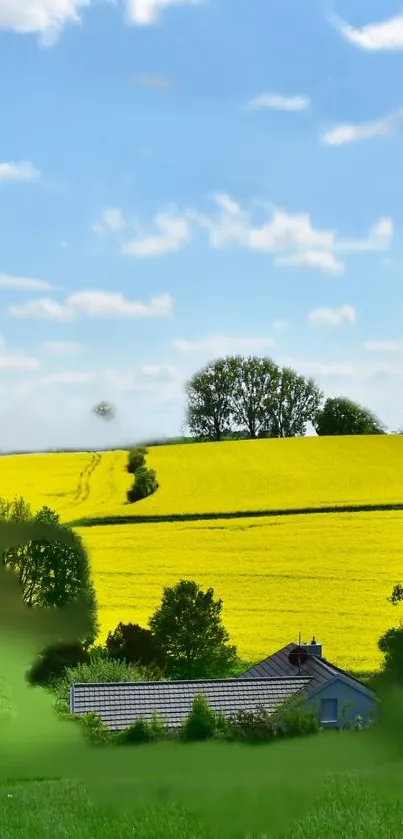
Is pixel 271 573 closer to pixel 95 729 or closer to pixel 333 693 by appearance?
pixel 333 693

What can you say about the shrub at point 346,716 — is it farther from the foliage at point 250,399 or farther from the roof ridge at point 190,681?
the foliage at point 250,399

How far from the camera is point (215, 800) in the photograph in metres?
7.42

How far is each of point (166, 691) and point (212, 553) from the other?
14.3ft

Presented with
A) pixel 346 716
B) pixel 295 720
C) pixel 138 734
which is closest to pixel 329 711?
pixel 346 716

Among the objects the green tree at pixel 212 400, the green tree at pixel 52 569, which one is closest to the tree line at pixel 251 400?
the green tree at pixel 212 400

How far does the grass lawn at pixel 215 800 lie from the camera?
6562 mm

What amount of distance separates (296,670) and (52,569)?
3221 millimetres

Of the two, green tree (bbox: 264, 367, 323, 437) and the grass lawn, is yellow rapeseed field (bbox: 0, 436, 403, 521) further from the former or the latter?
the grass lawn

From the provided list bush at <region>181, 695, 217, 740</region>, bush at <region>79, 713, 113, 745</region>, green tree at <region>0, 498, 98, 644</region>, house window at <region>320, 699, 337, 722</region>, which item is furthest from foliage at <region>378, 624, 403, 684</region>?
green tree at <region>0, 498, 98, 644</region>

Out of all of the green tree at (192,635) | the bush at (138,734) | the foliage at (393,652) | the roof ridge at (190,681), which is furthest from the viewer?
the foliage at (393,652)

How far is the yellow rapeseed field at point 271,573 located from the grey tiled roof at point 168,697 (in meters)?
1.86

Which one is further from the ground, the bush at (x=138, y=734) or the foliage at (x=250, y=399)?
the foliage at (x=250, y=399)

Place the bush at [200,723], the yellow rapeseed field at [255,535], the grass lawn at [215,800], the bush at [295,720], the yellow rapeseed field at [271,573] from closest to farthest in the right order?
the grass lawn at [215,800], the bush at [200,723], the bush at [295,720], the yellow rapeseed field at [271,573], the yellow rapeseed field at [255,535]

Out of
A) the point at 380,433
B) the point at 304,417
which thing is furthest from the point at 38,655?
the point at 380,433
